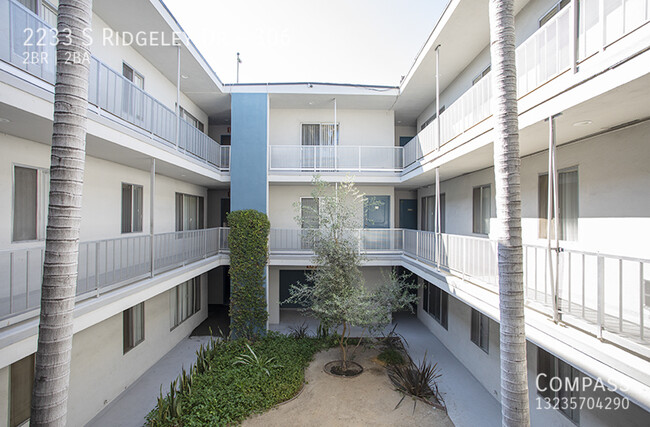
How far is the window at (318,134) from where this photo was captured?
1436 centimetres

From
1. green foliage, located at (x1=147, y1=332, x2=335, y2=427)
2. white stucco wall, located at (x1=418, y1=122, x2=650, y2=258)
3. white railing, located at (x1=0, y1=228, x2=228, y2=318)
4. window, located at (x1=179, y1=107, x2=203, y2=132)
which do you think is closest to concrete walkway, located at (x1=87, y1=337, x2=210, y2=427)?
green foliage, located at (x1=147, y1=332, x2=335, y2=427)

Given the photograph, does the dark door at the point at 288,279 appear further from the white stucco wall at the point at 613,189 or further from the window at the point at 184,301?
the white stucco wall at the point at 613,189

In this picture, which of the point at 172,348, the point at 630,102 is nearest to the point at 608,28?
the point at 630,102

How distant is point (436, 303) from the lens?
40.2ft

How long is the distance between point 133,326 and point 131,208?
11.8ft

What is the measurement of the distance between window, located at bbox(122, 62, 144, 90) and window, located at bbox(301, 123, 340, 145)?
6.73 metres

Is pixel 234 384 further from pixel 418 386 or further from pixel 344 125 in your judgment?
pixel 344 125

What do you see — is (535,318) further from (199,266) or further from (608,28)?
(199,266)

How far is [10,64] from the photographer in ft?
14.2

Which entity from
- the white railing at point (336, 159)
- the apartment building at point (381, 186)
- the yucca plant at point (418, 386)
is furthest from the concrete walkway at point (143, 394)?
the white railing at point (336, 159)

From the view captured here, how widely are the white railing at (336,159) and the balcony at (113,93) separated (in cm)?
254

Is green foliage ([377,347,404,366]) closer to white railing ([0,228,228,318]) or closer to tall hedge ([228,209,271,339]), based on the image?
tall hedge ([228,209,271,339])

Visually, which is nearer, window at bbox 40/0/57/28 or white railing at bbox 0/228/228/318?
white railing at bbox 0/228/228/318

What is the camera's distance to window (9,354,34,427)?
18.1ft
